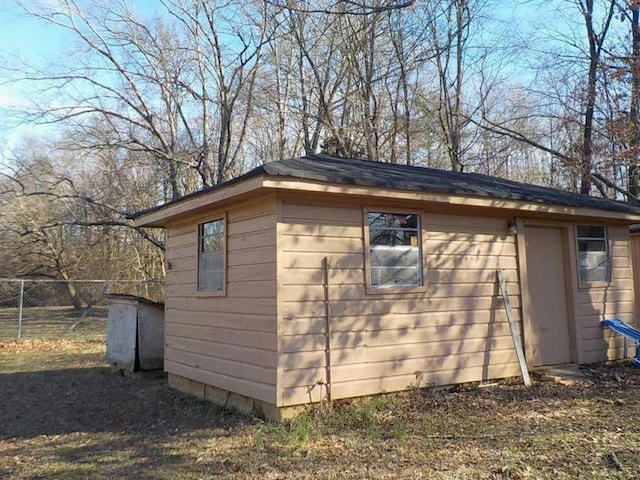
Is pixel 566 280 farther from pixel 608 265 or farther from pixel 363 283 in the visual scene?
pixel 363 283

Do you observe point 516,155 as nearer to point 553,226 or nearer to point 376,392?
point 553,226

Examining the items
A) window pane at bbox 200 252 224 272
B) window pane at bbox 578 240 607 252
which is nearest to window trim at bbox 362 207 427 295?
window pane at bbox 200 252 224 272

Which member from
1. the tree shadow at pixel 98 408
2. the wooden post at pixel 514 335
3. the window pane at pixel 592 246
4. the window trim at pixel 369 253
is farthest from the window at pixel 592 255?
the tree shadow at pixel 98 408

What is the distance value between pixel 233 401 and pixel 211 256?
186cm

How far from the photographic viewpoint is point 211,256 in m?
6.77

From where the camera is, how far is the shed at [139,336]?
342 inches

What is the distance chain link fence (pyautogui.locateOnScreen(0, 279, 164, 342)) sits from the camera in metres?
14.6

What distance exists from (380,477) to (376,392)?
6.39 feet

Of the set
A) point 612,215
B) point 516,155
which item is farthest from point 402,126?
point 612,215

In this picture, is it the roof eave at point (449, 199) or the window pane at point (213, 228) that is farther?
the window pane at point (213, 228)

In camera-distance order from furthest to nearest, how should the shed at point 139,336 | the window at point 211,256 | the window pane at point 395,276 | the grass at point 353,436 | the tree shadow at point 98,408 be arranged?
the shed at point 139,336 → the window at point 211,256 → the window pane at point 395,276 → the tree shadow at point 98,408 → the grass at point 353,436

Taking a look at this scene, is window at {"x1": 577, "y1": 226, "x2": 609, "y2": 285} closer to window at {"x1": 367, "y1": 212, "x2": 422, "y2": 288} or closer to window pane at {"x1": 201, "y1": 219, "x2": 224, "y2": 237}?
window at {"x1": 367, "y1": 212, "x2": 422, "y2": 288}

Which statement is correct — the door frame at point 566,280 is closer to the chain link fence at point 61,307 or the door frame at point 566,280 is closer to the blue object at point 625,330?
the blue object at point 625,330

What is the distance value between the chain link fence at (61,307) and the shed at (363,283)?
760cm
